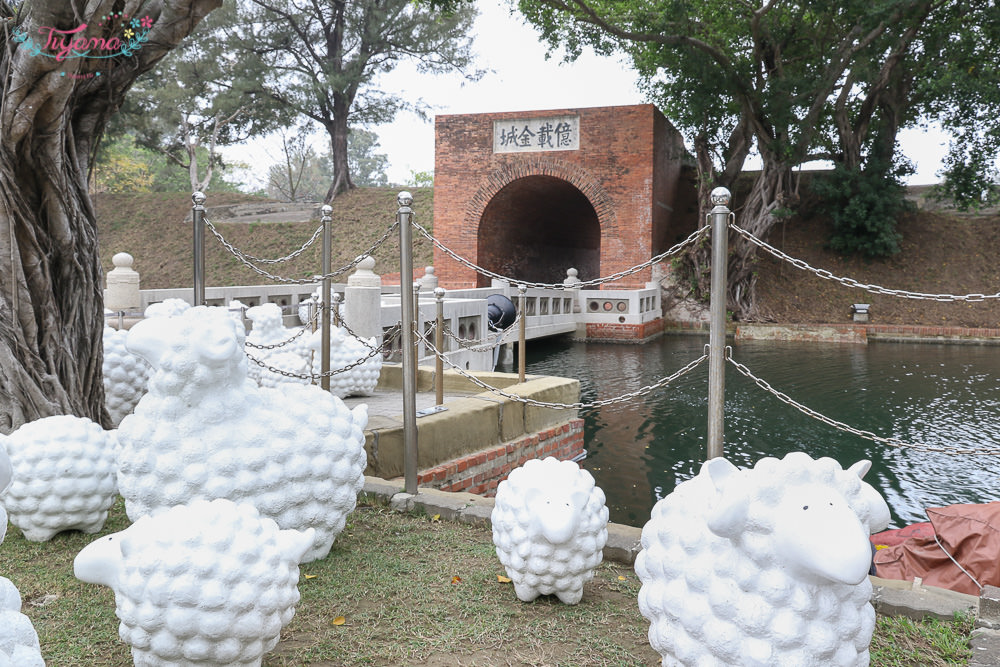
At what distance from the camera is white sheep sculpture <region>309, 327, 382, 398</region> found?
6.61m

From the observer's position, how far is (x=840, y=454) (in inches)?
295

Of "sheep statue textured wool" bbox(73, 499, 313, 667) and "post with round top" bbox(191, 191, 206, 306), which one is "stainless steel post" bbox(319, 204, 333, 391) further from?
"sheep statue textured wool" bbox(73, 499, 313, 667)

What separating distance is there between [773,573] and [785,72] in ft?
59.6

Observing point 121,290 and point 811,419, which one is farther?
point 121,290

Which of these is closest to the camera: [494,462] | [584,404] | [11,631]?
Result: [11,631]

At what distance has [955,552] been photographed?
3.76 m

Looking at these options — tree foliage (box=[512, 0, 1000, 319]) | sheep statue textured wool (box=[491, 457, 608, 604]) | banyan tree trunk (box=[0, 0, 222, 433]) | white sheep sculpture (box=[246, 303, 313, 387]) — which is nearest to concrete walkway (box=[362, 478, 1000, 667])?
sheep statue textured wool (box=[491, 457, 608, 604])

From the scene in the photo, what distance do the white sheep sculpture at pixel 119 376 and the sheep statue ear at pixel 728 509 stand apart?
4.71 meters

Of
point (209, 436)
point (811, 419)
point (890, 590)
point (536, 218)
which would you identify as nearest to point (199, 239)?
point (209, 436)

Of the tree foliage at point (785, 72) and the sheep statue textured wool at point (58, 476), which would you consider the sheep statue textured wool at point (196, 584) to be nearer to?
the sheep statue textured wool at point (58, 476)

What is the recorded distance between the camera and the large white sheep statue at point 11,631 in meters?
1.65

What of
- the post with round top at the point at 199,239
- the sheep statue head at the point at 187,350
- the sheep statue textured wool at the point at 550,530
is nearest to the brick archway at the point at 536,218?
the post with round top at the point at 199,239

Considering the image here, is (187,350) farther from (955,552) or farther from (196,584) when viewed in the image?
(955,552)

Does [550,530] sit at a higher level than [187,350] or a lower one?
lower
